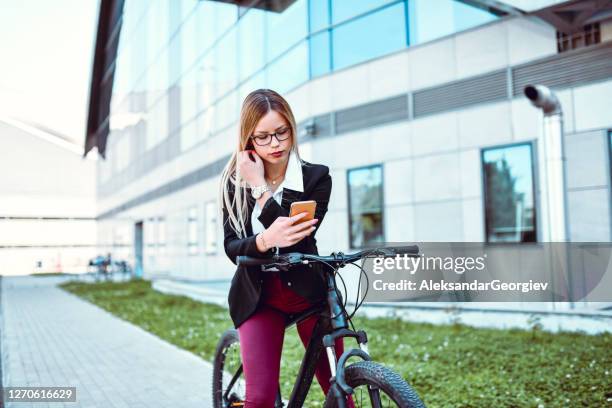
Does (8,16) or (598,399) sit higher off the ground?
(8,16)

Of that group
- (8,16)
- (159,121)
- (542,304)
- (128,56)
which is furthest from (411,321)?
(128,56)

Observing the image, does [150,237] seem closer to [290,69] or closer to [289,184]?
[290,69]

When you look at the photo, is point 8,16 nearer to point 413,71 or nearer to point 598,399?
point 598,399

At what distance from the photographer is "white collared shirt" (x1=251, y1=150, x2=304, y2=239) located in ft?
7.59

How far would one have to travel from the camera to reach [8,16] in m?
4.86

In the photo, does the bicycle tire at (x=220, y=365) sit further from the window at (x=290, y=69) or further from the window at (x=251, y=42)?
the window at (x=251, y=42)

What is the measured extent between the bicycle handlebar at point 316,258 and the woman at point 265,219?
0.12 ft

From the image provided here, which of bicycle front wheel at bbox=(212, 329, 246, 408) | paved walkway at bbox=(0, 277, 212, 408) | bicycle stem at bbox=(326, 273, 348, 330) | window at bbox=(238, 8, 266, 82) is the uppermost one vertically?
window at bbox=(238, 8, 266, 82)

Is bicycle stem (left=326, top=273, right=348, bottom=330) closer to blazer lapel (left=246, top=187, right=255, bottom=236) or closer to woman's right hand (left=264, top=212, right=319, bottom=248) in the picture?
woman's right hand (left=264, top=212, right=319, bottom=248)

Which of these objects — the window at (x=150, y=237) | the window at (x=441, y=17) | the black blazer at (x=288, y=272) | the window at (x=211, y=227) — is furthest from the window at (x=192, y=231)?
the black blazer at (x=288, y=272)

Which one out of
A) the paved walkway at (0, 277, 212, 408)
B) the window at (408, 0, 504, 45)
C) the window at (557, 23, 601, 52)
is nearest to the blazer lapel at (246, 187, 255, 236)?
the paved walkway at (0, 277, 212, 408)

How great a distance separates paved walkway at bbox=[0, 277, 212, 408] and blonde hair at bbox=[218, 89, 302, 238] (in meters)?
3.02

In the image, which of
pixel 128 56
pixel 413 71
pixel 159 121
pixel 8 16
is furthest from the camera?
pixel 128 56

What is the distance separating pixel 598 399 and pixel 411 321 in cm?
480
